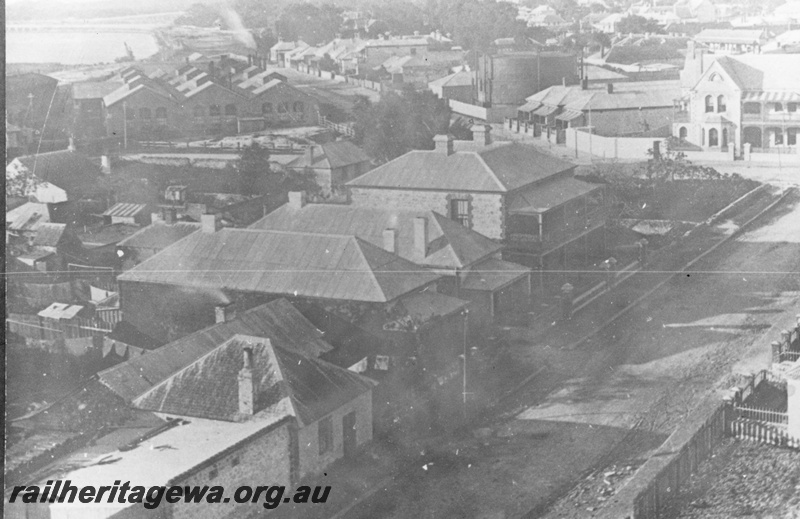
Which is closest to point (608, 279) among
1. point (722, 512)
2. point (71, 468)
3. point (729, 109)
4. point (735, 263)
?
point (735, 263)

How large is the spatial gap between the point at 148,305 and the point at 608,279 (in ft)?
30.1

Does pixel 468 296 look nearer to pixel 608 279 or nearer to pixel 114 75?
pixel 608 279

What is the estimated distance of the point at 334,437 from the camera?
45.9ft

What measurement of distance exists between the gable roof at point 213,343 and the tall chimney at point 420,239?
3.82 metres

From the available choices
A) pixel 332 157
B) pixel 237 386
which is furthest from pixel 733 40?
pixel 237 386

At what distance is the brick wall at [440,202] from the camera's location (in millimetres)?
22312

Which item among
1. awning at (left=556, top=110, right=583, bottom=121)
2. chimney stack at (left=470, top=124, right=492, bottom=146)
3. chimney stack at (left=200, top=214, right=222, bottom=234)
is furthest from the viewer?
awning at (left=556, top=110, right=583, bottom=121)

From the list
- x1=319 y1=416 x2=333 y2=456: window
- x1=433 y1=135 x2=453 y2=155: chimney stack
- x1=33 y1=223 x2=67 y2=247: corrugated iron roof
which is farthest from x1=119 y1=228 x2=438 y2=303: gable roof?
x1=433 y1=135 x2=453 y2=155: chimney stack

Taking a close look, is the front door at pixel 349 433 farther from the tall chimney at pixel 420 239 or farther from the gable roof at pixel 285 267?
the tall chimney at pixel 420 239

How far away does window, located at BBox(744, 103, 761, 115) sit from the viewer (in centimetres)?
2248

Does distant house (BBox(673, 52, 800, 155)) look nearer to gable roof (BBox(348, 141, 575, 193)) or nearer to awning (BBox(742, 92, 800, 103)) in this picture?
awning (BBox(742, 92, 800, 103))

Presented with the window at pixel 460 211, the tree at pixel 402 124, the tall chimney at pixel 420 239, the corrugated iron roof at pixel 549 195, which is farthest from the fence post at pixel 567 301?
the tree at pixel 402 124

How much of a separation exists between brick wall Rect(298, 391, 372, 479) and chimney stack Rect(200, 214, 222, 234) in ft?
17.5

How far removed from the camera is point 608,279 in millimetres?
21641
